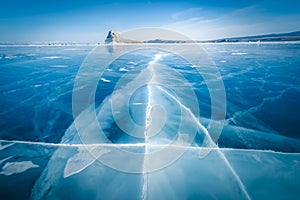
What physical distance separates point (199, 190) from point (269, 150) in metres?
1.94

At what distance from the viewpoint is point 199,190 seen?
2764 mm

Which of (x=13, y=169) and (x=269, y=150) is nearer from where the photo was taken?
(x=13, y=169)

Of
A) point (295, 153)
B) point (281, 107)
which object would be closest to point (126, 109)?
point (295, 153)

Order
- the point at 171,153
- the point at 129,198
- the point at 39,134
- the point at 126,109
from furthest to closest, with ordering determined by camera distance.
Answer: the point at 126,109
the point at 39,134
the point at 171,153
the point at 129,198

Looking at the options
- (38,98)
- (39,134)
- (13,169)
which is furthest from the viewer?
(38,98)

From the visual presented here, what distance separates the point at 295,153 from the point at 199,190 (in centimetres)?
230

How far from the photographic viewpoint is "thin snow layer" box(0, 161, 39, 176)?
316cm

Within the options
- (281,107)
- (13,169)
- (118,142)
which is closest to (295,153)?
(281,107)

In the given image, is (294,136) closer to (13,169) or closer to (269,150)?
(269,150)

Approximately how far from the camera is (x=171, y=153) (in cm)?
355

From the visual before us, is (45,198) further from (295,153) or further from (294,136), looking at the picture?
(294,136)

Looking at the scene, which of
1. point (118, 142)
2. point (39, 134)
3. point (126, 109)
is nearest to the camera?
point (118, 142)

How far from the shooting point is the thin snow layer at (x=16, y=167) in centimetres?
316

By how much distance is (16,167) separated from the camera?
3.28m
